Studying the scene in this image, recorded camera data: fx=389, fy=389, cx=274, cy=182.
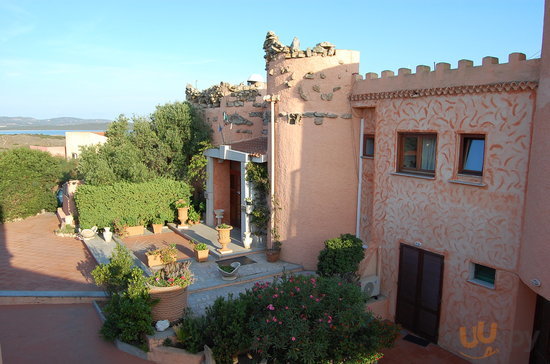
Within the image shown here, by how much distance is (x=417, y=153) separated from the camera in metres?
9.82

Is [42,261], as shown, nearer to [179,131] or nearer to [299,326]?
[179,131]

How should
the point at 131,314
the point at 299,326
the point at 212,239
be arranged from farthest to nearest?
the point at 212,239, the point at 131,314, the point at 299,326

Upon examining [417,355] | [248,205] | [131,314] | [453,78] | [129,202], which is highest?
[453,78]

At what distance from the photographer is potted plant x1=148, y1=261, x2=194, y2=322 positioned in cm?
856

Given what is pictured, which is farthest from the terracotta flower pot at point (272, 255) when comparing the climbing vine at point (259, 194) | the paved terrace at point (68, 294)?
the climbing vine at point (259, 194)

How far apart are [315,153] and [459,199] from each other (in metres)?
4.50

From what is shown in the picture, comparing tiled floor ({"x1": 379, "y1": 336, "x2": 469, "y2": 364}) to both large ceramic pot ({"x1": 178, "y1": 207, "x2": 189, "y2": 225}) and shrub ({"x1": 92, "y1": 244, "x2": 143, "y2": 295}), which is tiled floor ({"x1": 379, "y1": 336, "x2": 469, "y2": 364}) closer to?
shrub ({"x1": 92, "y1": 244, "x2": 143, "y2": 295})

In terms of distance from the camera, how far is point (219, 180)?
1655cm

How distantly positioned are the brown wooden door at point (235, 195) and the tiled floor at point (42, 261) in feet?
18.8

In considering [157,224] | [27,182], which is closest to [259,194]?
[157,224]

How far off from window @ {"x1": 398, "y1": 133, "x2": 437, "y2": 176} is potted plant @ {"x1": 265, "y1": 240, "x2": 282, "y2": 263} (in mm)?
4701

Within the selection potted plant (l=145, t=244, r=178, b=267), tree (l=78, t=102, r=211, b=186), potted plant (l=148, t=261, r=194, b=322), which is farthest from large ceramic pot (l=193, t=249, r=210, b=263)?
tree (l=78, t=102, r=211, b=186)

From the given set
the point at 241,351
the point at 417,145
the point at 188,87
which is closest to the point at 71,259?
the point at 241,351

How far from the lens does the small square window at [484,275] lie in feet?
27.6
